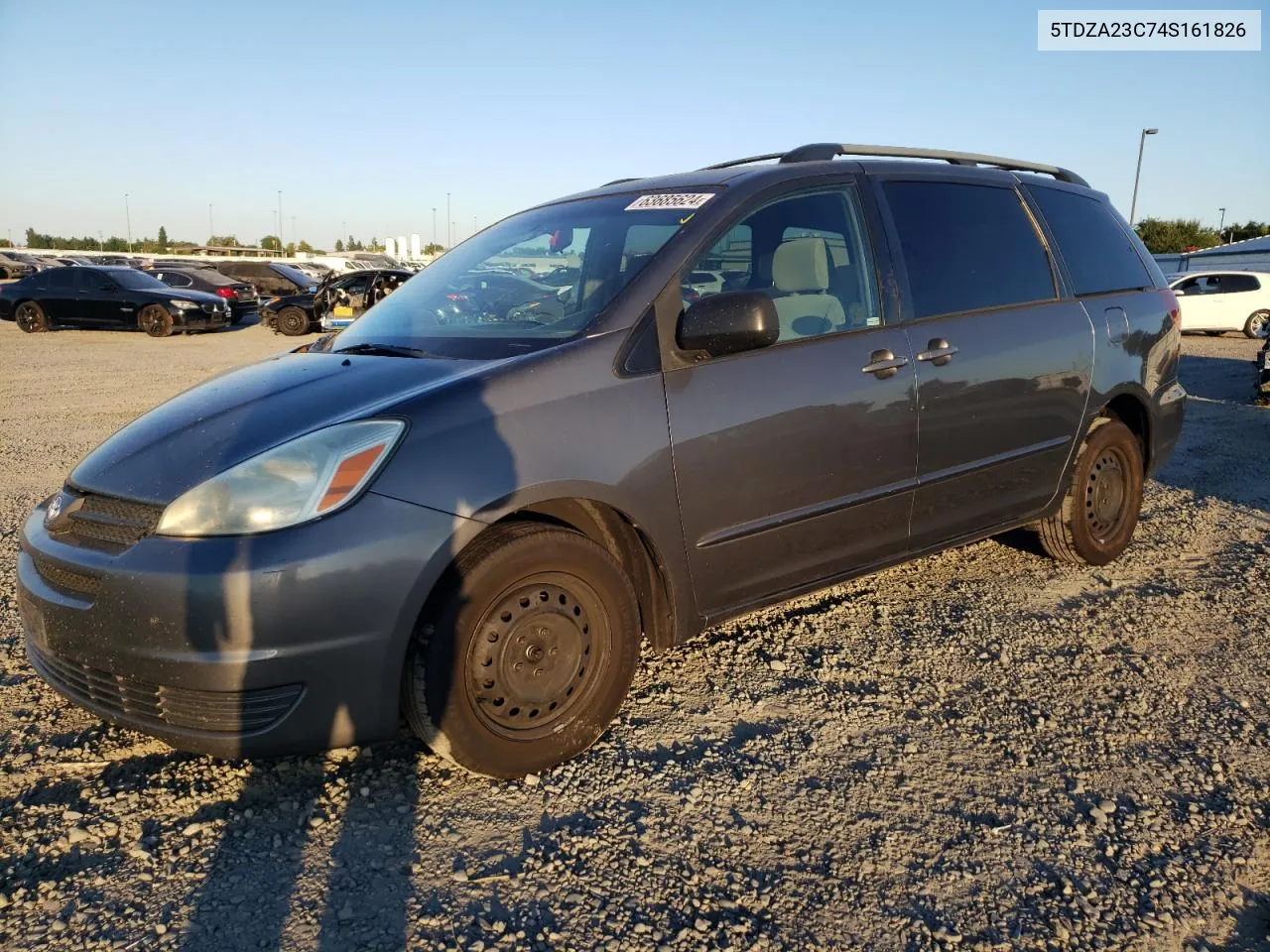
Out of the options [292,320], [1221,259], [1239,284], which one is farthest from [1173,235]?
[292,320]

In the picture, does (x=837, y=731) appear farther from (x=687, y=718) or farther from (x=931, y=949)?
(x=931, y=949)

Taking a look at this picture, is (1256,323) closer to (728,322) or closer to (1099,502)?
(1099,502)

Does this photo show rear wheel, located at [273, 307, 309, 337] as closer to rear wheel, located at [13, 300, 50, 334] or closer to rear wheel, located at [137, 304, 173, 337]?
rear wheel, located at [137, 304, 173, 337]

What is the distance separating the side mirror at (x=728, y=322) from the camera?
2910mm

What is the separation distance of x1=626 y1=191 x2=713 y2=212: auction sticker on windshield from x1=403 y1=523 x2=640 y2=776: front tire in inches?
52.1

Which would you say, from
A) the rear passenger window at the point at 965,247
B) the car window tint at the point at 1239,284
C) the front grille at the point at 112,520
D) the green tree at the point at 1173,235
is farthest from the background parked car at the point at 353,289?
the green tree at the point at 1173,235

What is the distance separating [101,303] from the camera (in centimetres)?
1975

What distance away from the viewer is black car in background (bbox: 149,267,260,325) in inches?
877

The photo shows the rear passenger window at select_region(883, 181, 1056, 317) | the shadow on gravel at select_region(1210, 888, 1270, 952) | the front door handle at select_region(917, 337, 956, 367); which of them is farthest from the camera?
the rear passenger window at select_region(883, 181, 1056, 317)

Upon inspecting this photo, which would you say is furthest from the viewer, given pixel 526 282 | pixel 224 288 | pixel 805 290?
pixel 224 288

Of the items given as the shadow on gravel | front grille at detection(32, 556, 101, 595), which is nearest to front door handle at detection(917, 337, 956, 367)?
the shadow on gravel

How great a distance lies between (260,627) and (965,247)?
10.2 feet

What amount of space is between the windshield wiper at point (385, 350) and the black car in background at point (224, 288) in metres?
20.1

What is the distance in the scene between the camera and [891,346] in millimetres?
3490
